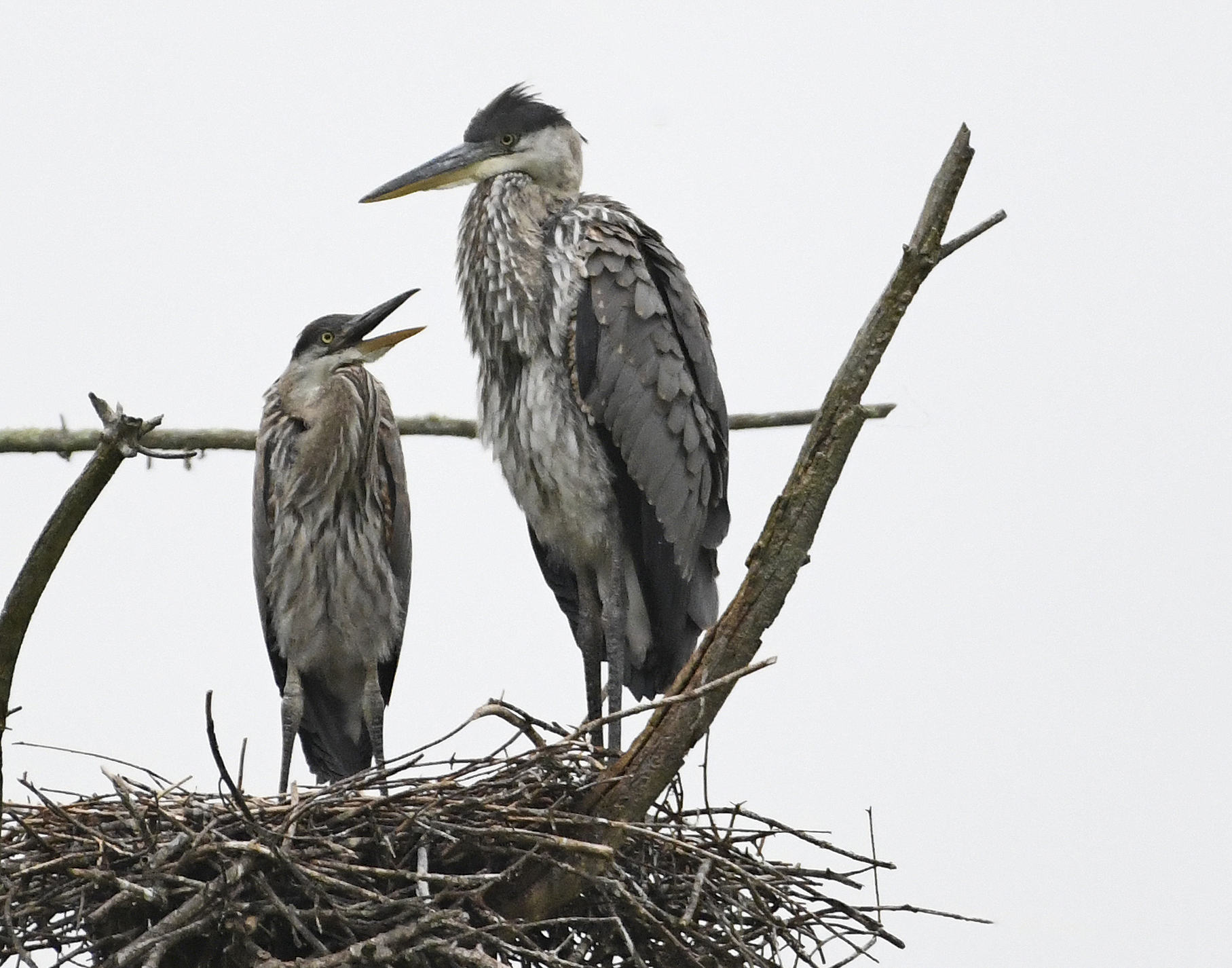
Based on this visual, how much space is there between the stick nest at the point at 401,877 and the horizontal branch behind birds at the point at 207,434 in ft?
3.68

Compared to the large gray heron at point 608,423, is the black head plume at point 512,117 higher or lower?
higher

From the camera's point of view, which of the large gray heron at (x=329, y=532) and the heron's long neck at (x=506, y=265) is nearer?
the heron's long neck at (x=506, y=265)

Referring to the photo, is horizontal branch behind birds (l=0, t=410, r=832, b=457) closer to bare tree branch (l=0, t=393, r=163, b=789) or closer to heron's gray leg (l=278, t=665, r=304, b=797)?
heron's gray leg (l=278, t=665, r=304, b=797)

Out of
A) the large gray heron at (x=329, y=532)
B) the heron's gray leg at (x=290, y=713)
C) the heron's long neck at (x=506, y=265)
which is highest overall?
the heron's long neck at (x=506, y=265)

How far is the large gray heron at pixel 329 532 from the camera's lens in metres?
5.32

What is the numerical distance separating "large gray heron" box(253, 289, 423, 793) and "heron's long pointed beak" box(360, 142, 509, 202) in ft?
1.81

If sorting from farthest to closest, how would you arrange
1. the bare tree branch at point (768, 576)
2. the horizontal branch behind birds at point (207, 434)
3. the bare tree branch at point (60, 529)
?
the horizontal branch behind birds at point (207, 434) < the bare tree branch at point (768, 576) < the bare tree branch at point (60, 529)

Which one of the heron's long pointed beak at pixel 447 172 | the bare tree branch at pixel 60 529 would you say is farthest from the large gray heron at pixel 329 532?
the bare tree branch at pixel 60 529

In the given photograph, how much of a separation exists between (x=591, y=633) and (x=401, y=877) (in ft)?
4.97

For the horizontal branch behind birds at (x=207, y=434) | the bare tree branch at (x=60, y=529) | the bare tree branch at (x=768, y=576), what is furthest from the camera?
the horizontal branch behind birds at (x=207, y=434)

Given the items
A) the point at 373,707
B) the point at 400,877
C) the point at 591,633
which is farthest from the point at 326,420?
the point at 400,877

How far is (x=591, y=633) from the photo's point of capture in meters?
5.22

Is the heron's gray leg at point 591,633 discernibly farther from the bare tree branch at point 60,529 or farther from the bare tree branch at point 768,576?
the bare tree branch at point 60,529

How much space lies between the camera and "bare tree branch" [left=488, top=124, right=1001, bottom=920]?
344 cm
